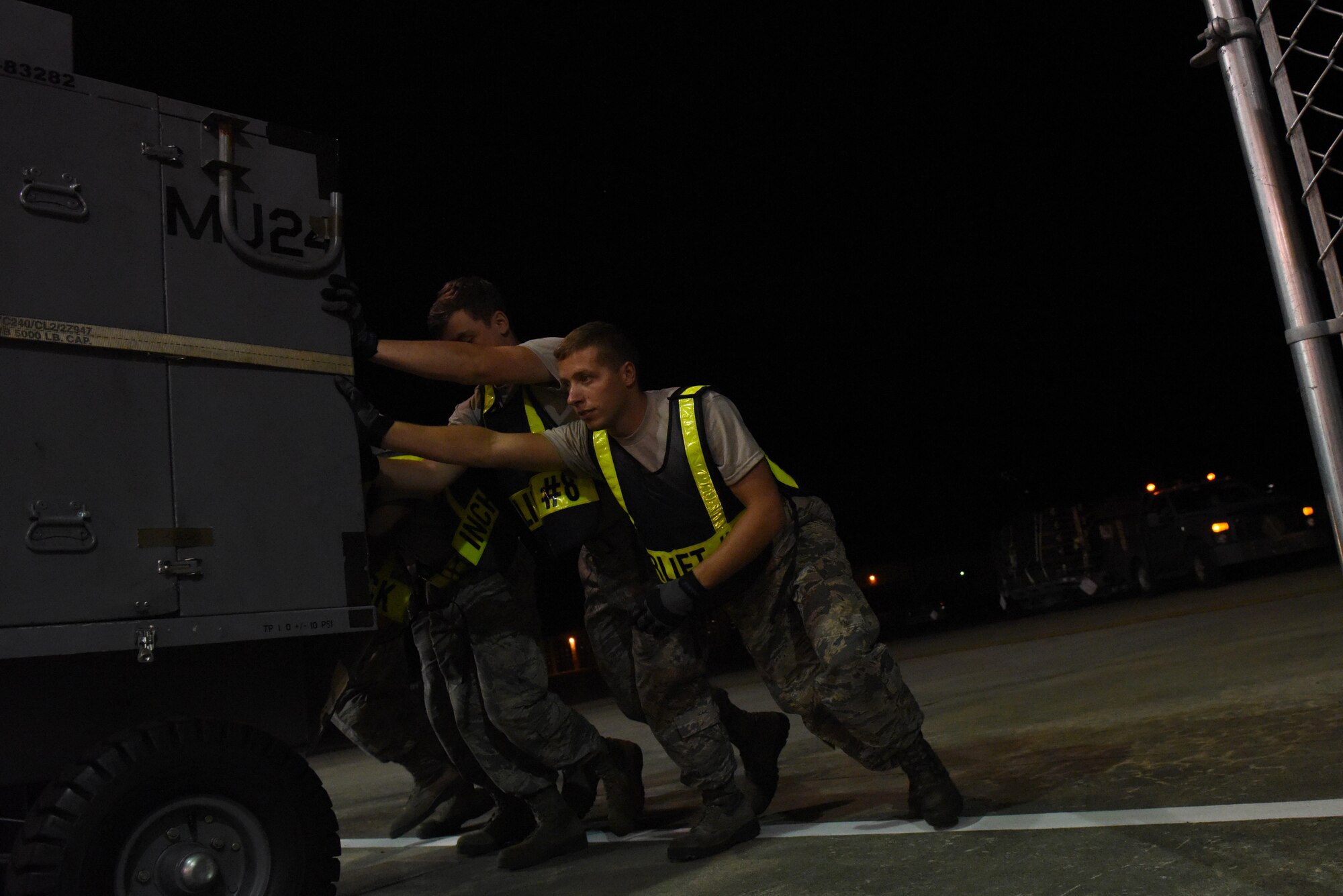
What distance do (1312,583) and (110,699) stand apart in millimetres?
12475

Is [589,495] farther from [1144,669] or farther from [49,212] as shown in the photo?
[1144,669]

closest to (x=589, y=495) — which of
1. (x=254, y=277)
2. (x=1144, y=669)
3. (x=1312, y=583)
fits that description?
(x=254, y=277)

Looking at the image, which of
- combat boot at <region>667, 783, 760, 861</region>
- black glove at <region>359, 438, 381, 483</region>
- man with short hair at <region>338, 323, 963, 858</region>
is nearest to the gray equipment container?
black glove at <region>359, 438, 381, 483</region>

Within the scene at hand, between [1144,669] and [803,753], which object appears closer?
[803,753]

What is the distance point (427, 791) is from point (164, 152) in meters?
3.32

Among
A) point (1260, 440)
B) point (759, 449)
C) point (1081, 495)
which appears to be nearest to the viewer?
point (759, 449)

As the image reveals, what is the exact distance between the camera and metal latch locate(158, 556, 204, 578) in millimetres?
2602

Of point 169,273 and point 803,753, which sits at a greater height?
point 169,273

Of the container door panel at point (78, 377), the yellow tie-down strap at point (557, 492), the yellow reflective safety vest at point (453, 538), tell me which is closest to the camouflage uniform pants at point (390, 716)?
the yellow reflective safety vest at point (453, 538)

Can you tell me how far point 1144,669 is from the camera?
664 centimetres

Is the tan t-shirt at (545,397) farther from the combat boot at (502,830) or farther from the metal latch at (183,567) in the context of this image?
the combat boot at (502,830)

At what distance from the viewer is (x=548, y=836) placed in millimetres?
3816

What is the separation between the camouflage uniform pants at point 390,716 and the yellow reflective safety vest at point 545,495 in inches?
46.9

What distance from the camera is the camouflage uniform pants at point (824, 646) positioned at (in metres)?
3.28
